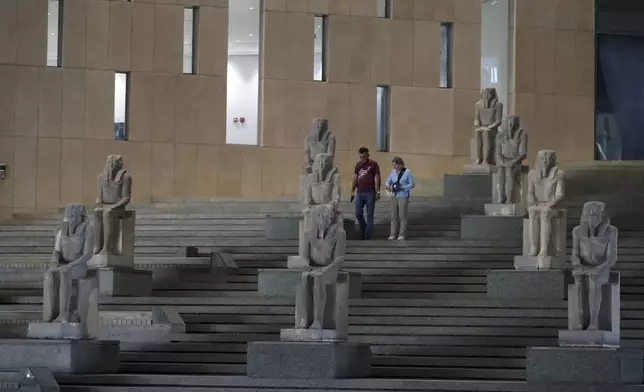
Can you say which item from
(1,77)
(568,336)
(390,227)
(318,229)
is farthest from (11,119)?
(568,336)

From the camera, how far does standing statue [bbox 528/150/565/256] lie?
2405 centimetres

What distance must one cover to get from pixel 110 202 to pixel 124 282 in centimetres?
149

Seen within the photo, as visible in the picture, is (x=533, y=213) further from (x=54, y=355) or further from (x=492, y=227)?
(x=54, y=355)

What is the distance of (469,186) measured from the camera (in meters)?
30.1

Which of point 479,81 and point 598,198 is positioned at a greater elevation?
point 479,81

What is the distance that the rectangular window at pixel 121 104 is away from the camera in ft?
109

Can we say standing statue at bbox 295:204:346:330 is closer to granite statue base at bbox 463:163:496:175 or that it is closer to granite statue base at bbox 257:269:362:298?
granite statue base at bbox 257:269:362:298

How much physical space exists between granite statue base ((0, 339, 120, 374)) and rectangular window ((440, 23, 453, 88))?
56.0ft

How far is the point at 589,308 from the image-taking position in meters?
19.6

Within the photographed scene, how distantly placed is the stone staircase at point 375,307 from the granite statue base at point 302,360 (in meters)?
0.23

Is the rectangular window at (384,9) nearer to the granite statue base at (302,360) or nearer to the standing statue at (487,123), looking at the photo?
the standing statue at (487,123)

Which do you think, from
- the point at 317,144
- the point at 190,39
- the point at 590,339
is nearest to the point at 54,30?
the point at 190,39

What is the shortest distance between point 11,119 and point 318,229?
13342 mm

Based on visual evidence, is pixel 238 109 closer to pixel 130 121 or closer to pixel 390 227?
pixel 130 121
